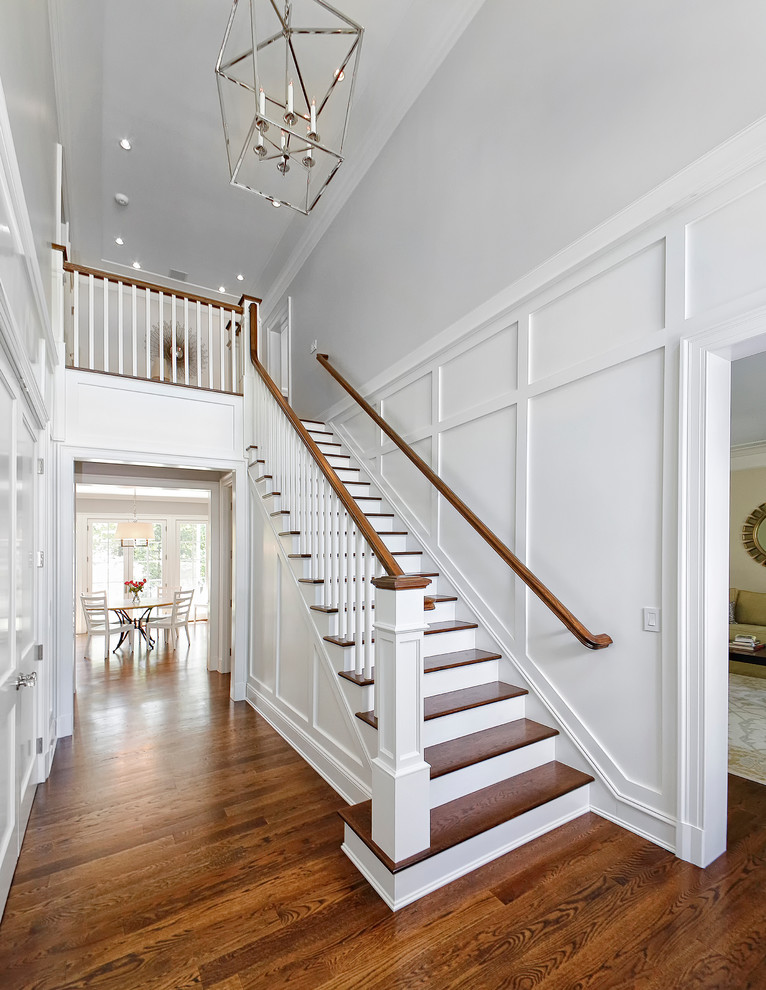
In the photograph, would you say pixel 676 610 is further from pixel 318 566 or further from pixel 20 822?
pixel 20 822

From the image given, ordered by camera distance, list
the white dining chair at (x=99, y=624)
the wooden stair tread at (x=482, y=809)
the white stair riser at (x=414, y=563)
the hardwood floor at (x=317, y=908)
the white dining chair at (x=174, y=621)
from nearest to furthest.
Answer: the hardwood floor at (x=317, y=908), the wooden stair tread at (x=482, y=809), the white stair riser at (x=414, y=563), the white dining chair at (x=99, y=624), the white dining chair at (x=174, y=621)

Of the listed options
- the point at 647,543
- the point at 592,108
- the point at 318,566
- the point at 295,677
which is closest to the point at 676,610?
the point at 647,543

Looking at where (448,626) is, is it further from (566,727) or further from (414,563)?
(566,727)

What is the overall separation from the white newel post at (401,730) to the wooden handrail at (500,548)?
875mm

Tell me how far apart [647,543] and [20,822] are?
3.15 metres

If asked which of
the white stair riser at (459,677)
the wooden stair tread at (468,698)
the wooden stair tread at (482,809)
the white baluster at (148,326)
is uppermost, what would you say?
the white baluster at (148,326)

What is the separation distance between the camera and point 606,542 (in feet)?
8.46

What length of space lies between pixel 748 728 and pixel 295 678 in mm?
3366

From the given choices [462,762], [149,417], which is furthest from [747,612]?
[149,417]

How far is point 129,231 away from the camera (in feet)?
20.7

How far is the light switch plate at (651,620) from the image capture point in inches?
91.6

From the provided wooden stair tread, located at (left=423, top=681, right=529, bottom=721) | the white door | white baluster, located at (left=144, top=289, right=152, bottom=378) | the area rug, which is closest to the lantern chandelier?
white baluster, located at (left=144, top=289, right=152, bottom=378)

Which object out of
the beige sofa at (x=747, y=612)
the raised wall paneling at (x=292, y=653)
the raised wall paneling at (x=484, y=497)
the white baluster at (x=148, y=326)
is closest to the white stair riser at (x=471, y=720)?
the raised wall paneling at (x=484, y=497)

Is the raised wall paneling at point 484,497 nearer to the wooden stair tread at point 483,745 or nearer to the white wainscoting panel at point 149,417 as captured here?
the wooden stair tread at point 483,745
